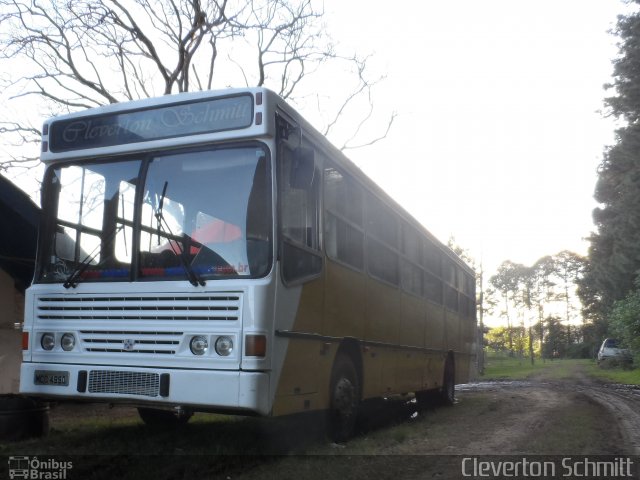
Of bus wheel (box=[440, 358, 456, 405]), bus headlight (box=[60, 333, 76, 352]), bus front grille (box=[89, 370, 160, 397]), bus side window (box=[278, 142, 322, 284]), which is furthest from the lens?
bus wheel (box=[440, 358, 456, 405])

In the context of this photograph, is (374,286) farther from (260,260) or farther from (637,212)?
(637,212)

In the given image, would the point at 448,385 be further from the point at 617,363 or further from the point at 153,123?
the point at 617,363

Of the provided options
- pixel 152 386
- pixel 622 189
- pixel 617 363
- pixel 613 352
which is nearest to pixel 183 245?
pixel 152 386

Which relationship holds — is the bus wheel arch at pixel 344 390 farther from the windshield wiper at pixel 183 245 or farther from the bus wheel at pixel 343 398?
the windshield wiper at pixel 183 245

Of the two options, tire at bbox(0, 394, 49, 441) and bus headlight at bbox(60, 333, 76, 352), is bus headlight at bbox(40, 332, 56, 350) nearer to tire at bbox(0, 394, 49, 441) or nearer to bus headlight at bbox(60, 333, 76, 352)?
bus headlight at bbox(60, 333, 76, 352)

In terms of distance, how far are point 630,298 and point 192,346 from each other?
29.2 metres

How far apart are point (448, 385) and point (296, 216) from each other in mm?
8756

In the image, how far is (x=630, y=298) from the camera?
101ft

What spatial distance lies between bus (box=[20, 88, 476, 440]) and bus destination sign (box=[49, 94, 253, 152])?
0.05 feet

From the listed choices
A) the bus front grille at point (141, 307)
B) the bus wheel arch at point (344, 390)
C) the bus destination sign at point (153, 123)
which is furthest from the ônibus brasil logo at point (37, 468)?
the bus destination sign at point (153, 123)

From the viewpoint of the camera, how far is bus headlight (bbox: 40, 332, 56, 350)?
21.4 feet

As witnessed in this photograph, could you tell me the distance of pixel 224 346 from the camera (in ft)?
19.2

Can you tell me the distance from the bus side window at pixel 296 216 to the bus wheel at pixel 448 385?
25.8ft

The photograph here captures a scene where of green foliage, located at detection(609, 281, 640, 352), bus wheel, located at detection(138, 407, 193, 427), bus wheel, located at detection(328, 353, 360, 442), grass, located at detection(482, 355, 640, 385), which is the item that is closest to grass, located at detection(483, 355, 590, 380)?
grass, located at detection(482, 355, 640, 385)
